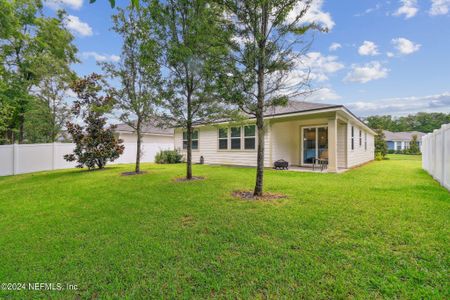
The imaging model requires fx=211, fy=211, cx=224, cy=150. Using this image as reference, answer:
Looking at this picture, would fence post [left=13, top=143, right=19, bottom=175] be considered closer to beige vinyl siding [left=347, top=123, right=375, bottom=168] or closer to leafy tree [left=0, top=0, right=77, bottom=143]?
leafy tree [left=0, top=0, right=77, bottom=143]

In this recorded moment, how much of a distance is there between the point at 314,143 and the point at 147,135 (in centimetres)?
1544

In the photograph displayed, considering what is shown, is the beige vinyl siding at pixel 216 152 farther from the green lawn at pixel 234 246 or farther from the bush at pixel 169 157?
the green lawn at pixel 234 246

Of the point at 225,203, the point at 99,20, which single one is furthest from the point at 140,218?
the point at 99,20

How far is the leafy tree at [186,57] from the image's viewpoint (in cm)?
648

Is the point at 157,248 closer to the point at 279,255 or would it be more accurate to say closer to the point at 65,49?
the point at 279,255

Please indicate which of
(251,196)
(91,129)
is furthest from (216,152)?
(251,196)

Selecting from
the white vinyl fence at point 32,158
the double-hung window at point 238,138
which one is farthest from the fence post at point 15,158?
the double-hung window at point 238,138

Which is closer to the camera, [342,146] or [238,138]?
[342,146]

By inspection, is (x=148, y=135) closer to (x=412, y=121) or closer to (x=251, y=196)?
(x=251, y=196)

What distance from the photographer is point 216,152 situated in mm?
14148

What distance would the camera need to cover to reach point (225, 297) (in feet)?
6.79

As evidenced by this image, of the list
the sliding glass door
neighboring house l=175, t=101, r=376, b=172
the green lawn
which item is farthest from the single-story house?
the green lawn

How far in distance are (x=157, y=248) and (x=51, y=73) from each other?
59.7 ft

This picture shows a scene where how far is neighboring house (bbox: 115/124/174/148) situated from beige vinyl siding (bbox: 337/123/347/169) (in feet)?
44.0
